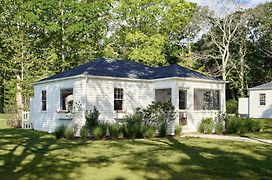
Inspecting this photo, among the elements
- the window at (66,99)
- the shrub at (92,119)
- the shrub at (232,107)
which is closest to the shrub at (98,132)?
the shrub at (92,119)

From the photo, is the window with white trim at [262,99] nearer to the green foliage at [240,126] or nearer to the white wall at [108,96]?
→ the white wall at [108,96]

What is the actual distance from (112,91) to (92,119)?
247 centimetres

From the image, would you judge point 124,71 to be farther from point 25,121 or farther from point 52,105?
point 25,121

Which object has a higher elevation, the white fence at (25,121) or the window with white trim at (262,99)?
the window with white trim at (262,99)


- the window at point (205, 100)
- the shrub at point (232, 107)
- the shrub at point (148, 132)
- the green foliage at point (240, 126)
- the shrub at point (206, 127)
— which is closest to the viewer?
the shrub at point (148, 132)

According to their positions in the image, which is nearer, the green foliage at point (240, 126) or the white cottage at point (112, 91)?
the white cottage at point (112, 91)

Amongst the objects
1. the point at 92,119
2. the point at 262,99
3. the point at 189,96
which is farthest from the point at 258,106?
the point at 92,119

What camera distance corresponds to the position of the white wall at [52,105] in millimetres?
19422

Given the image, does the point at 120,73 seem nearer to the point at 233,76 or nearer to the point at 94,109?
the point at 94,109

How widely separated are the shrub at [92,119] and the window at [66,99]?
2.98 meters

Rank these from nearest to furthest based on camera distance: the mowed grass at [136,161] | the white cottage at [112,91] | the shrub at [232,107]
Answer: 1. the mowed grass at [136,161]
2. the white cottage at [112,91]
3. the shrub at [232,107]

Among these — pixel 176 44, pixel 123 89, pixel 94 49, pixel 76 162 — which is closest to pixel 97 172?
pixel 76 162

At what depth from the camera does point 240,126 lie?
1995cm

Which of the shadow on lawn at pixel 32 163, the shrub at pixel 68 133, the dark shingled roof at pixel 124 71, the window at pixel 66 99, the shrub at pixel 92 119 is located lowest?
the shadow on lawn at pixel 32 163
